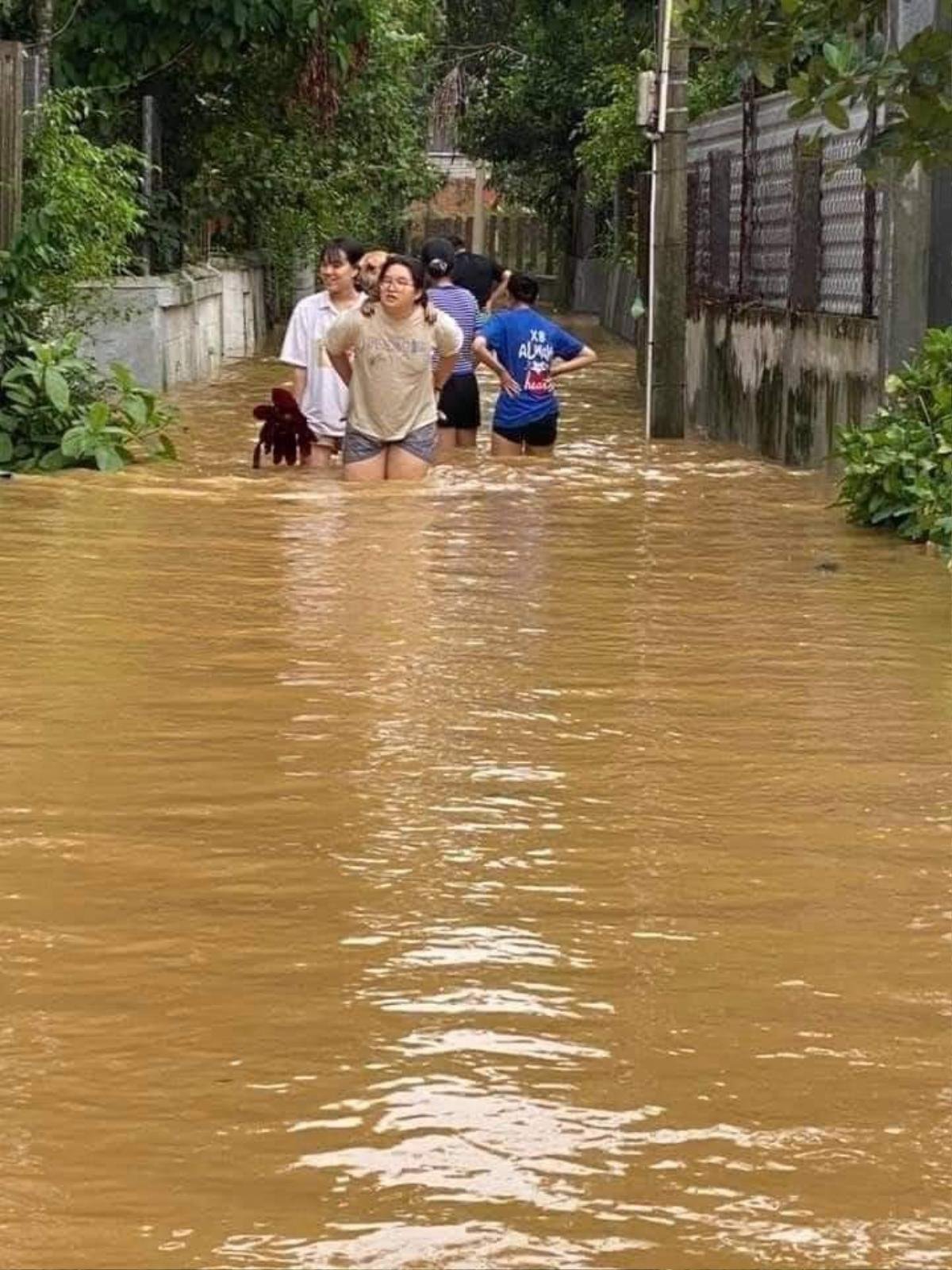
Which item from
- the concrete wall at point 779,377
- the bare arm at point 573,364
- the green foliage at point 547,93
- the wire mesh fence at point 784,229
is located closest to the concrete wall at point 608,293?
the green foliage at point 547,93

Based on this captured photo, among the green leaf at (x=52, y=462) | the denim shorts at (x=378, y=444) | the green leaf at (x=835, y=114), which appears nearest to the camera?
the green leaf at (x=835, y=114)

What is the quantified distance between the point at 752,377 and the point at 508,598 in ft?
31.5

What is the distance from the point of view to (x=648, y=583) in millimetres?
12141

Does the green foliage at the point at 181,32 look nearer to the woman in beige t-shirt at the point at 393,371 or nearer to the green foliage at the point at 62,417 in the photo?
the green foliage at the point at 62,417

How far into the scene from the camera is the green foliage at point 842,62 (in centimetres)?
727

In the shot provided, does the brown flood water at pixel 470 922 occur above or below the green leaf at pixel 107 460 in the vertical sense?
below

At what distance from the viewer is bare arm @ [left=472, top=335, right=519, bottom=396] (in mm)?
17984

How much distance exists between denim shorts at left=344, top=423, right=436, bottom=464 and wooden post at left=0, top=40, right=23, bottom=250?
8.31 feet

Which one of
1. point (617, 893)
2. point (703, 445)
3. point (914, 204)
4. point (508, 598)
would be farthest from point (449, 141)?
point (617, 893)

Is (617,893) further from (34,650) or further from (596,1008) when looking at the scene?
(34,650)

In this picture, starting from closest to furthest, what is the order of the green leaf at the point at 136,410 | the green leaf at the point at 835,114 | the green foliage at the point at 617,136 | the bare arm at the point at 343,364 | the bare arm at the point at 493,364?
1. the green leaf at the point at 835,114
2. the bare arm at the point at 343,364
3. the green leaf at the point at 136,410
4. the bare arm at the point at 493,364
5. the green foliage at the point at 617,136

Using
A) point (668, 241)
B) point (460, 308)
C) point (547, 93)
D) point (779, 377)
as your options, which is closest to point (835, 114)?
point (460, 308)

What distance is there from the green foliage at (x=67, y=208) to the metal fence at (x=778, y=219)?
4399 millimetres

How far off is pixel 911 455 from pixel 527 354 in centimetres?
478
